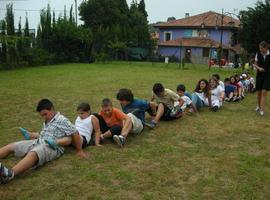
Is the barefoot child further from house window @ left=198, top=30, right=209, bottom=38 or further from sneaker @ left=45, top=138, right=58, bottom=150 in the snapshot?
house window @ left=198, top=30, right=209, bottom=38

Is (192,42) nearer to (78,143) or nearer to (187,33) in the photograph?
(187,33)

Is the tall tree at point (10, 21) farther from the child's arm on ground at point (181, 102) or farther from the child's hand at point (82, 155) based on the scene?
the child's hand at point (82, 155)

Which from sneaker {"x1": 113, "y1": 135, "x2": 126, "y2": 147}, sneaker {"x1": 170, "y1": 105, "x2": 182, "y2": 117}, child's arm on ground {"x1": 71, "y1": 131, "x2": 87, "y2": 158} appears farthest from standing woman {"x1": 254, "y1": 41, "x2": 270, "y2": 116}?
child's arm on ground {"x1": 71, "y1": 131, "x2": 87, "y2": 158}

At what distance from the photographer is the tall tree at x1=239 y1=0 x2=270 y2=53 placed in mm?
27430

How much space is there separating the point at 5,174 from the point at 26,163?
364 mm

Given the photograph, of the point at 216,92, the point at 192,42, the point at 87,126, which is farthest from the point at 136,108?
the point at 192,42

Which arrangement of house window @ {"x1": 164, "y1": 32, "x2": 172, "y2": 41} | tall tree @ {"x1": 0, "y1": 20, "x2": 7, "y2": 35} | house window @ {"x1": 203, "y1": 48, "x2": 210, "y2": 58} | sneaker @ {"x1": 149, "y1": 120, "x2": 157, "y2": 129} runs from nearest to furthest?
sneaker @ {"x1": 149, "y1": 120, "x2": 157, "y2": 129}
tall tree @ {"x1": 0, "y1": 20, "x2": 7, "y2": 35}
house window @ {"x1": 203, "y1": 48, "x2": 210, "y2": 58}
house window @ {"x1": 164, "y1": 32, "x2": 172, "y2": 41}

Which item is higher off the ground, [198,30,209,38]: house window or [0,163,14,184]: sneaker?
[198,30,209,38]: house window

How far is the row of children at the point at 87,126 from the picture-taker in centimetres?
492

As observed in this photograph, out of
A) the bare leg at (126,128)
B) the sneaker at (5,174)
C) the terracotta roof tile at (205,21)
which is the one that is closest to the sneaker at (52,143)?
the sneaker at (5,174)

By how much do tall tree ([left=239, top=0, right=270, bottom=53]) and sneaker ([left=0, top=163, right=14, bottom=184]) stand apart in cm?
2579

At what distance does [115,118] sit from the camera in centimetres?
632

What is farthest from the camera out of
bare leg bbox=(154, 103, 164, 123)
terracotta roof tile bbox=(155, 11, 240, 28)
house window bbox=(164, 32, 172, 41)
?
house window bbox=(164, 32, 172, 41)

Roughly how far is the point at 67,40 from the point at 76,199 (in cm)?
3043
